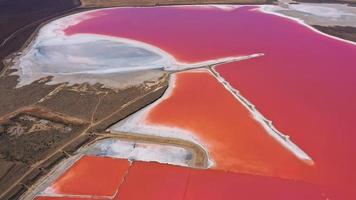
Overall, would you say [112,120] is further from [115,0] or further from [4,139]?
[115,0]

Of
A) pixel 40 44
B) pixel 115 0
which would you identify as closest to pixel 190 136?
pixel 40 44

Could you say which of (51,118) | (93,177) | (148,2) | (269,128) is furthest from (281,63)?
(148,2)

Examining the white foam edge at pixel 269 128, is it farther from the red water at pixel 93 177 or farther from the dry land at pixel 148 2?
the dry land at pixel 148 2

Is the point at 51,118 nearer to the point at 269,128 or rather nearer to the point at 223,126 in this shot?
the point at 223,126

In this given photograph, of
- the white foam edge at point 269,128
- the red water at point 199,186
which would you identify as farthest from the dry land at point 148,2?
the red water at point 199,186

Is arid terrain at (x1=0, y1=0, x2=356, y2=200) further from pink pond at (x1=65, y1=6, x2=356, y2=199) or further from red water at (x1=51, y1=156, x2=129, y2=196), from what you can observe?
pink pond at (x1=65, y1=6, x2=356, y2=199)

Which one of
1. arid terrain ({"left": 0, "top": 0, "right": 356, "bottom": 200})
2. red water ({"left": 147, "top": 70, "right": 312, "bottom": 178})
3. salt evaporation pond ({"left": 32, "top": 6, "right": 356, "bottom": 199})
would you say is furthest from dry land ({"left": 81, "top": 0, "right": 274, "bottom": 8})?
red water ({"left": 147, "top": 70, "right": 312, "bottom": 178})

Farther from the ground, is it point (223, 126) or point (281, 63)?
point (281, 63)
